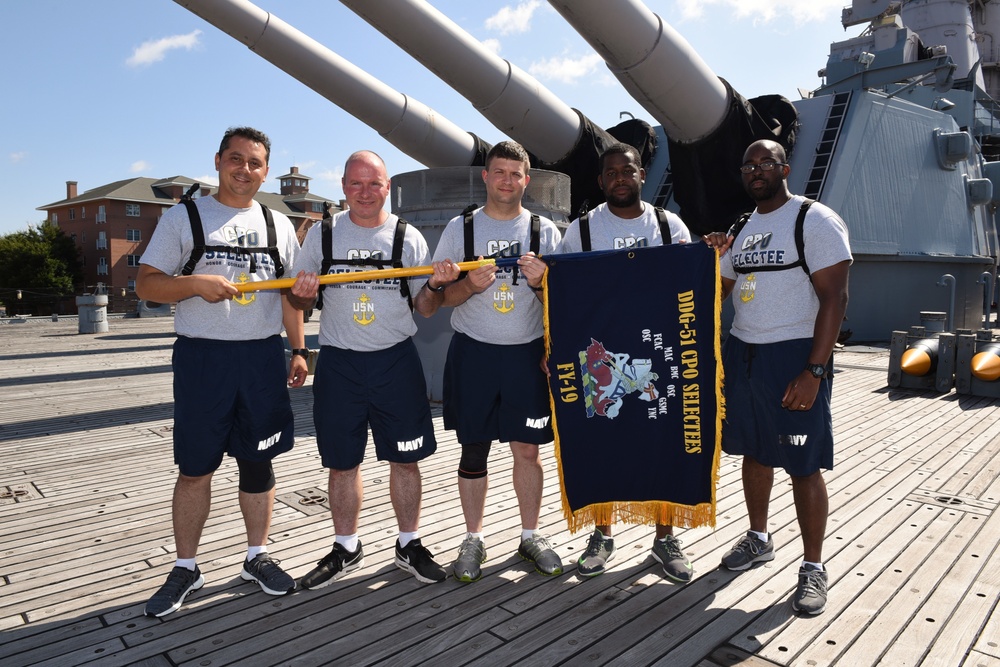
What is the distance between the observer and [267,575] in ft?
9.89

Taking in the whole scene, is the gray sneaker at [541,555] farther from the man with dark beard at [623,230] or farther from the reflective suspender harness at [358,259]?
the reflective suspender harness at [358,259]

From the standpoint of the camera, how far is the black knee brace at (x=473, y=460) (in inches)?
128

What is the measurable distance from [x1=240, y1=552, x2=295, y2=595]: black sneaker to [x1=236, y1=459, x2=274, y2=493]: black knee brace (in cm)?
29

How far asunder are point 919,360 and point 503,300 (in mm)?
6650

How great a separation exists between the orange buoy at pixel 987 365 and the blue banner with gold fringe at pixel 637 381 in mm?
6018

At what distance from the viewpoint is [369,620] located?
2764 millimetres

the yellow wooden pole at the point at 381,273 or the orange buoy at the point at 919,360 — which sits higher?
the yellow wooden pole at the point at 381,273

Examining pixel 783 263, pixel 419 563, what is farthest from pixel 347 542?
pixel 783 263

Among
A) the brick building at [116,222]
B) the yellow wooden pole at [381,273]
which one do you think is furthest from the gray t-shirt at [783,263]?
the brick building at [116,222]

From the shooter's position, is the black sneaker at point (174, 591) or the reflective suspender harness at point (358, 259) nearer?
the black sneaker at point (174, 591)

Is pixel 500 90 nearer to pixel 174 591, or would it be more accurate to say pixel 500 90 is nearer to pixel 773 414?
pixel 773 414

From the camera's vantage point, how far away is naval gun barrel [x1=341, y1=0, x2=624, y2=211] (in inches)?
267

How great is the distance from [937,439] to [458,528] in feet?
14.1

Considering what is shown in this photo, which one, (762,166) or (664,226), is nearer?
(762,166)
